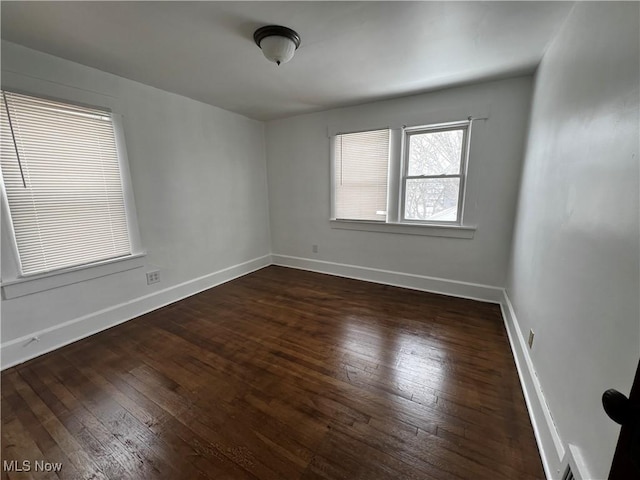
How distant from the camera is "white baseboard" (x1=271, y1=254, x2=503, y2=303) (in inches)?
120

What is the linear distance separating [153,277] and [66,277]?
2.48ft

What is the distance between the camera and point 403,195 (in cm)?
337

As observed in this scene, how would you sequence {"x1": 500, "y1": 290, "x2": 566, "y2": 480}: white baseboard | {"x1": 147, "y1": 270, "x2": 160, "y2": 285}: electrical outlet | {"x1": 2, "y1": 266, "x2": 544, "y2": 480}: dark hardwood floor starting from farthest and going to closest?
{"x1": 147, "y1": 270, "x2": 160, "y2": 285}: electrical outlet
{"x1": 2, "y1": 266, "x2": 544, "y2": 480}: dark hardwood floor
{"x1": 500, "y1": 290, "x2": 566, "y2": 480}: white baseboard

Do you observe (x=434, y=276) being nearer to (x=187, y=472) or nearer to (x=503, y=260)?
(x=503, y=260)

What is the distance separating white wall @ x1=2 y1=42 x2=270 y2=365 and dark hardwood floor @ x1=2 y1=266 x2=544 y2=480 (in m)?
0.33

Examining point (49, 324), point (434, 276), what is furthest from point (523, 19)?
point (49, 324)

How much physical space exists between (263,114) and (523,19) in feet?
10.1

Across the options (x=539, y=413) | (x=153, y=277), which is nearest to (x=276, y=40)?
(x=153, y=277)

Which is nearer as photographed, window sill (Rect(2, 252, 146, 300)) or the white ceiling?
the white ceiling

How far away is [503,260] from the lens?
9.59 feet

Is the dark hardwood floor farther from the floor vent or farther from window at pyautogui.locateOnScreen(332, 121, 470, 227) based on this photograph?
window at pyautogui.locateOnScreen(332, 121, 470, 227)

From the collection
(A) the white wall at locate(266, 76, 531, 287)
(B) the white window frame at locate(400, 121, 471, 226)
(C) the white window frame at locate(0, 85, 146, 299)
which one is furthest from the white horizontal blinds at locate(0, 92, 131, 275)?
(B) the white window frame at locate(400, 121, 471, 226)

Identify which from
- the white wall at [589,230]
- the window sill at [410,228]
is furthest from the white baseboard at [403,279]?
the white wall at [589,230]

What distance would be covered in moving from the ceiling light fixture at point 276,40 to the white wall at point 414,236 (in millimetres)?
1791
